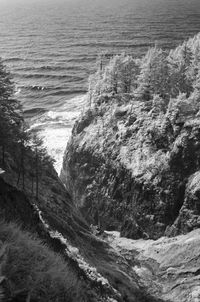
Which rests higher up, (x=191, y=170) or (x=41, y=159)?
(x=41, y=159)

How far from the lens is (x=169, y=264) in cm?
3759

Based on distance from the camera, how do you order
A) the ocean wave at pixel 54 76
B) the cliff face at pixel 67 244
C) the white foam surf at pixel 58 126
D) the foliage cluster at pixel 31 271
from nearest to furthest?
the foliage cluster at pixel 31 271
the cliff face at pixel 67 244
the white foam surf at pixel 58 126
the ocean wave at pixel 54 76

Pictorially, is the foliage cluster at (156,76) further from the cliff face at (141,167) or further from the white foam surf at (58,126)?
the white foam surf at (58,126)

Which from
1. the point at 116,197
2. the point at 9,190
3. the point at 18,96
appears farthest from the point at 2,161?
the point at 18,96

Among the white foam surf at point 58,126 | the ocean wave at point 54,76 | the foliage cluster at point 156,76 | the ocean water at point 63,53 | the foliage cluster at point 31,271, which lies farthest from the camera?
the ocean wave at point 54,76

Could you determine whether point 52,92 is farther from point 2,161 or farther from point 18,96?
point 2,161

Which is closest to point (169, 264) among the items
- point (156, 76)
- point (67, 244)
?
point (67, 244)

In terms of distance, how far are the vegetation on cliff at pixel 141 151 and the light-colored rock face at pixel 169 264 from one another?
2566mm

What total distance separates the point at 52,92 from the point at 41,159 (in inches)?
2557

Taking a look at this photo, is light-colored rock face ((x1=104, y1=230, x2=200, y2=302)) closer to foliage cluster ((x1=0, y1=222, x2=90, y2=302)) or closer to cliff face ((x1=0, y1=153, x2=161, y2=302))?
cliff face ((x1=0, y1=153, x2=161, y2=302))

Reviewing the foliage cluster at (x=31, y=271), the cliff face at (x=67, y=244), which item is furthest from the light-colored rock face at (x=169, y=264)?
the foliage cluster at (x=31, y=271)

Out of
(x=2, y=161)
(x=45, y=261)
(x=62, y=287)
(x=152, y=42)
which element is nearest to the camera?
(x=62, y=287)

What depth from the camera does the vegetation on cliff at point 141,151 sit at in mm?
44969

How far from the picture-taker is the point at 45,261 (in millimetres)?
8516
